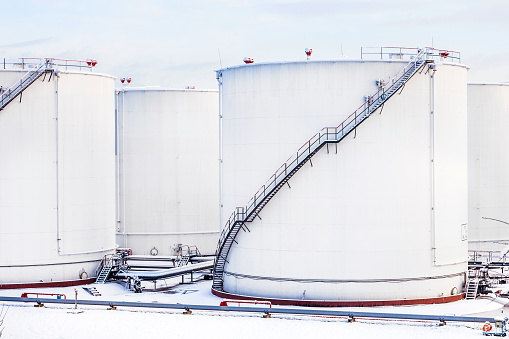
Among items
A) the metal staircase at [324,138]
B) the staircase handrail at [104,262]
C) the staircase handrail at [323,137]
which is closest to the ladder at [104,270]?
the staircase handrail at [104,262]

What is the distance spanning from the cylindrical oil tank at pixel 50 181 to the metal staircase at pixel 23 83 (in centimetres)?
30

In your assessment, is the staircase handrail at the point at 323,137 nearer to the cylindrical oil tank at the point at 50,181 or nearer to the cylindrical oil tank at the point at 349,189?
the cylindrical oil tank at the point at 349,189

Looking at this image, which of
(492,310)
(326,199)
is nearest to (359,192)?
(326,199)

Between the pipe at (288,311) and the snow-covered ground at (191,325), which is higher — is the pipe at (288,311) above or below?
above

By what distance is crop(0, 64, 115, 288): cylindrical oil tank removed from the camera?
165ft

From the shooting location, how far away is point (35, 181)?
50656mm

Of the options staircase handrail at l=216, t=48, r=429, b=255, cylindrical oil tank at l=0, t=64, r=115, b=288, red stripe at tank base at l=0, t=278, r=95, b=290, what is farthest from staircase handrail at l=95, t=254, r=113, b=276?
staircase handrail at l=216, t=48, r=429, b=255

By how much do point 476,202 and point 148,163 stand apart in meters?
22.1

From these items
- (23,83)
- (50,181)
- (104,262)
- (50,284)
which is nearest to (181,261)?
(104,262)

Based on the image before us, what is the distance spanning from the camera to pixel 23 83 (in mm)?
50438

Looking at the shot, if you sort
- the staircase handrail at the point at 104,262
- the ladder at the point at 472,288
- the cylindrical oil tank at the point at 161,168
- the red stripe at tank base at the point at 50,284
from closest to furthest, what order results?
the ladder at the point at 472,288 → the red stripe at tank base at the point at 50,284 → the staircase handrail at the point at 104,262 → the cylindrical oil tank at the point at 161,168

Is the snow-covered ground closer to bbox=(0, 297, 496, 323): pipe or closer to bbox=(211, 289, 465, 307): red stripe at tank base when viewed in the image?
bbox=(0, 297, 496, 323): pipe

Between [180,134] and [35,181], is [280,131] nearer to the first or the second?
[35,181]

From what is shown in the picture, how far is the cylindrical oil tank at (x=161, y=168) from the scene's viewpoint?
209 ft
